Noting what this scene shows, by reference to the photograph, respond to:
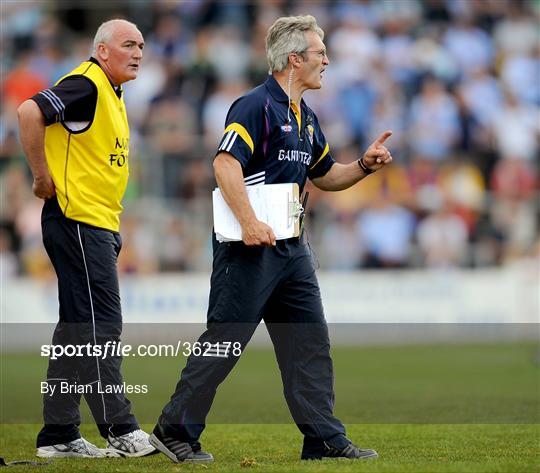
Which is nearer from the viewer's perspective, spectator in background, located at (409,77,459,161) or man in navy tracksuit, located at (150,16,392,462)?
man in navy tracksuit, located at (150,16,392,462)

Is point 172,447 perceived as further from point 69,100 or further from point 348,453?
point 69,100

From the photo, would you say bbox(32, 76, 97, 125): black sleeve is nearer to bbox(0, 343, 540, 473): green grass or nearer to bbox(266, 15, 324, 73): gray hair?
bbox(266, 15, 324, 73): gray hair

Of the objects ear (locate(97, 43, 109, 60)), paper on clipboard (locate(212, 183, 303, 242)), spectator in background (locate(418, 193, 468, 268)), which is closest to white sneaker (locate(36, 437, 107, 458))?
paper on clipboard (locate(212, 183, 303, 242))

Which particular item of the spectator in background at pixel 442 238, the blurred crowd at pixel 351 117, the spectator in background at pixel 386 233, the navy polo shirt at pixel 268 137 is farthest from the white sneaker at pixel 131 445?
the spectator in background at pixel 442 238

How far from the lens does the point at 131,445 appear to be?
7.23 metres

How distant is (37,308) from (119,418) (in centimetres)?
1093

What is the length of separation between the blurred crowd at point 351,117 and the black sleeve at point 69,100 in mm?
10975

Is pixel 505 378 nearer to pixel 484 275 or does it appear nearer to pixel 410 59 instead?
pixel 484 275

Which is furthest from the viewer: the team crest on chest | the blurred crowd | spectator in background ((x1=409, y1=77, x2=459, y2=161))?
spectator in background ((x1=409, y1=77, x2=459, y2=161))

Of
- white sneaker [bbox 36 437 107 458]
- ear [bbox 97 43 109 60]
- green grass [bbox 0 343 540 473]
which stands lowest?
green grass [bbox 0 343 540 473]

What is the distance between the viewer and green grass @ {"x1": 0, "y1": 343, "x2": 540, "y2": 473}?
6793mm

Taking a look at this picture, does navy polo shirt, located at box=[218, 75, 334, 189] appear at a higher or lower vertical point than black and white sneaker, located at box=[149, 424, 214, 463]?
higher

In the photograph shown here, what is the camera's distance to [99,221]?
23.9 feet

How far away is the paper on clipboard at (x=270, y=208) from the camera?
6.75 meters
